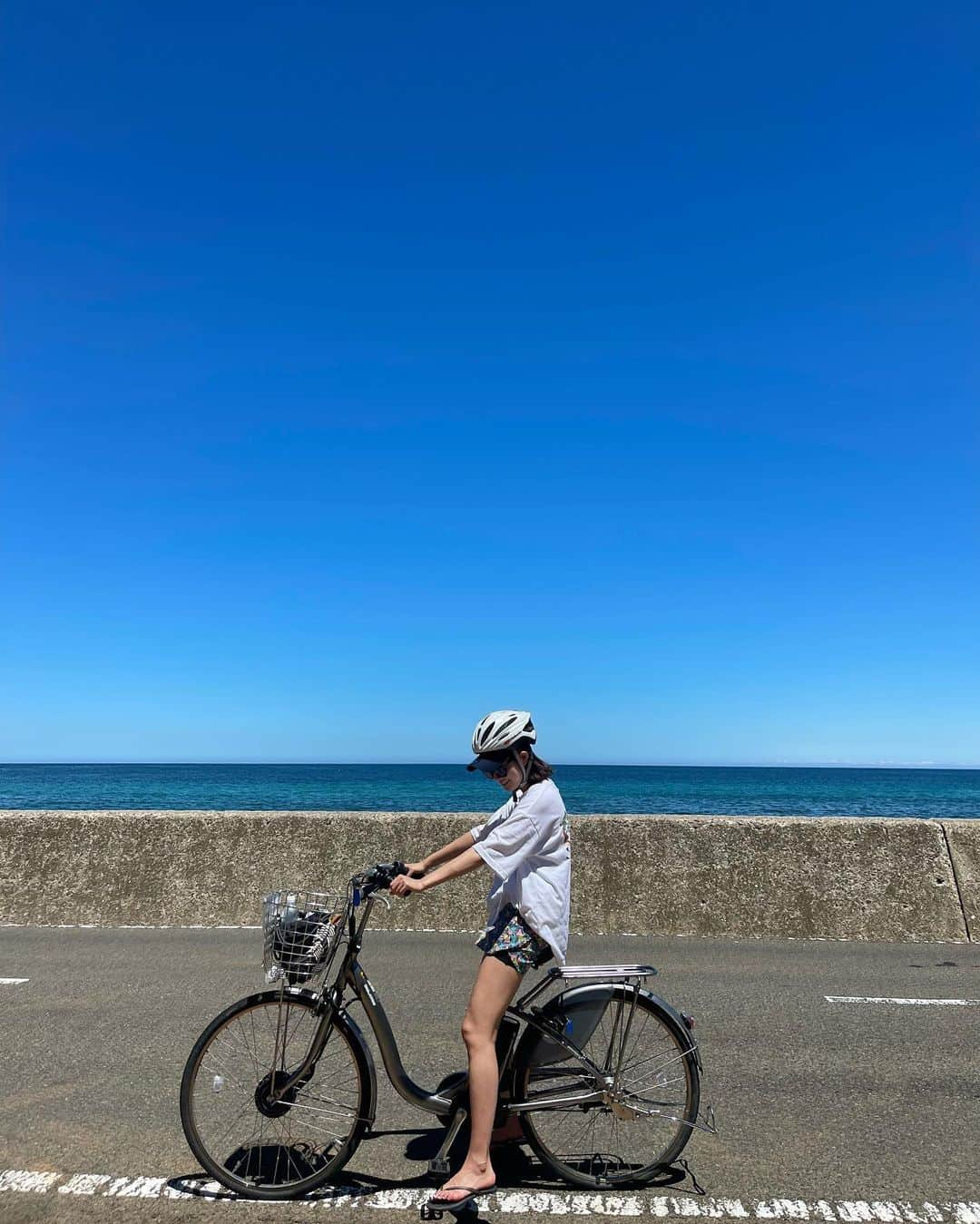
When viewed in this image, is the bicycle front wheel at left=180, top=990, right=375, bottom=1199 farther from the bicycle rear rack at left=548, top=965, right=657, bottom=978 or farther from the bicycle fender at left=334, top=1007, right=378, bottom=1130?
the bicycle rear rack at left=548, top=965, right=657, bottom=978

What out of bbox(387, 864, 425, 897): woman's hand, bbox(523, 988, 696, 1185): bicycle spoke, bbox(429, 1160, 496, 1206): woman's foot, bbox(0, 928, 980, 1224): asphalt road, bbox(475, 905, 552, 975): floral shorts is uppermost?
bbox(387, 864, 425, 897): woman's hand

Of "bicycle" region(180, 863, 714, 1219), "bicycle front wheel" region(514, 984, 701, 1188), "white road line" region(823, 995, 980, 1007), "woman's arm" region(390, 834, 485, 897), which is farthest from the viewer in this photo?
"white road line" region(823, 995, 980, 1007)

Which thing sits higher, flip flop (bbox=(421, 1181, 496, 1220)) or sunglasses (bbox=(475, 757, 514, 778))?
sunglasses (bbox=(475, 757, 514, 778))

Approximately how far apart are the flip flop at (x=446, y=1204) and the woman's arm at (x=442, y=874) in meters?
1.08

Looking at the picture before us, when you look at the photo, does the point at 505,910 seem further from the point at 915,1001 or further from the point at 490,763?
the point at 915,1001

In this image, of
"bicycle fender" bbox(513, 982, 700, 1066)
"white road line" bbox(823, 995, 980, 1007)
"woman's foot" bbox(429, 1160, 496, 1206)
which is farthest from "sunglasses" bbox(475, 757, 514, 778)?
"white road line" bbox(823, 995, 980, 1007)

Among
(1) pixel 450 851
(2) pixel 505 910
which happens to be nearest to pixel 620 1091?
(2) pixel 505 910

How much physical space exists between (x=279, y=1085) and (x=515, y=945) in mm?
1092

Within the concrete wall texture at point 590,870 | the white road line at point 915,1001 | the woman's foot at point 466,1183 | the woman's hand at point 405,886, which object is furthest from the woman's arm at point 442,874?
the concrete wall texture at point 590,870

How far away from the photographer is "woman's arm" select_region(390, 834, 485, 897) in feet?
11.3

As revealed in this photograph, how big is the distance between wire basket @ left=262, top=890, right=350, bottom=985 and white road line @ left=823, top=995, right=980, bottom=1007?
4.25 metres

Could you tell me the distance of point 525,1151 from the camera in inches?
160

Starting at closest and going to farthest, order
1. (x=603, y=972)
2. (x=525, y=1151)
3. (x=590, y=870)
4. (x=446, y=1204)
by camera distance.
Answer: (x=446, y=1204) → (x=603, y=972) → (x=525, y=1151) → (x=590, y=870)

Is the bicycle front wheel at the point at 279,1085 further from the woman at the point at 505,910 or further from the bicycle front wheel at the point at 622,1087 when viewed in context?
the bicycle front wheel at the point at 622,1087
